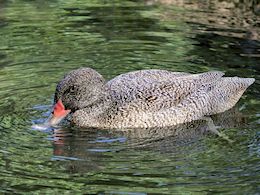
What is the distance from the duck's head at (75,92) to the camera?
11.6m

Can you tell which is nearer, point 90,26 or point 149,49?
point 149,49

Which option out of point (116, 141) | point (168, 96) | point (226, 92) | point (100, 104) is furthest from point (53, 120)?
point (226, 92)

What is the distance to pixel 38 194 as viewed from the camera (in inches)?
362

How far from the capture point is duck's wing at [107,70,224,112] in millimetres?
11781

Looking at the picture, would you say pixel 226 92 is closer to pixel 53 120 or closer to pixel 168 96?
pixel 168 96

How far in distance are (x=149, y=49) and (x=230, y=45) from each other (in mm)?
1805

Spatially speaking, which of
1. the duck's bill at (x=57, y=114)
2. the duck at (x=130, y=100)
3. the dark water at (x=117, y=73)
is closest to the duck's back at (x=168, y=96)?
the duck at (x=130, y=100)

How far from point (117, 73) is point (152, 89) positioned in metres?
2.34

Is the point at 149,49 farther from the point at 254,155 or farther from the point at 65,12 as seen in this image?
the point at 254,155

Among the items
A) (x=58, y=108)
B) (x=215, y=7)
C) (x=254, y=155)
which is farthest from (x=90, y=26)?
(x=254, y=155)

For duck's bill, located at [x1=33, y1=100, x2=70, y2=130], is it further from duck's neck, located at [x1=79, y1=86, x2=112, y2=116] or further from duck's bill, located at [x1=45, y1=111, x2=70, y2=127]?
duck's neck, located at [x1=79, y1=86, x2=112, y2=116]

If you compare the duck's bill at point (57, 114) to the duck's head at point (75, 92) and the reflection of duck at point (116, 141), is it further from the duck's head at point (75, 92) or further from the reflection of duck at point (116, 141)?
the reflection of duck at point (116, 141)

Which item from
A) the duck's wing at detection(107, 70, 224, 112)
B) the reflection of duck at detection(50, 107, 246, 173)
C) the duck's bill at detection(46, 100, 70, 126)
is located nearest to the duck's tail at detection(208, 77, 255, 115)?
the duck's wing at detection(107, 70, 224, 112)

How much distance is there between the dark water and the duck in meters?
0.25
